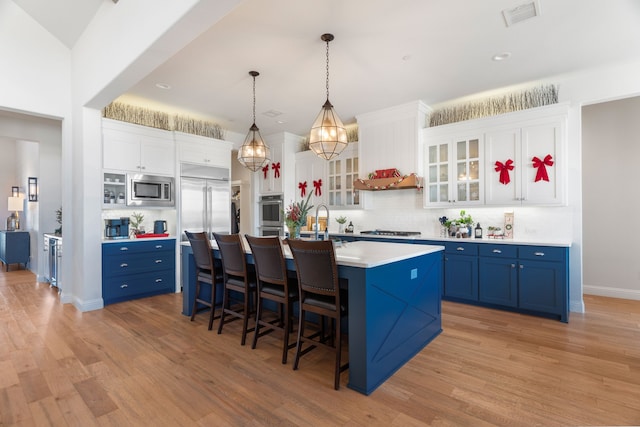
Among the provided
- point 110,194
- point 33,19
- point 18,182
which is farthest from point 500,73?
point 18,182

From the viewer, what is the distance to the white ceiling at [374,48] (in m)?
2.78

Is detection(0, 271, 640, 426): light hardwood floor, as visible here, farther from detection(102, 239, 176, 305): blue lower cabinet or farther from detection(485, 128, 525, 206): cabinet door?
detection(485, 128, 525, 206): cabinet door

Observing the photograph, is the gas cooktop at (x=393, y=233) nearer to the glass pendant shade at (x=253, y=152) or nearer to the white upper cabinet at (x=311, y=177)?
the white upper cabinet at (x=311, y=177)

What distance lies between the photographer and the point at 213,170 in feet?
19.3

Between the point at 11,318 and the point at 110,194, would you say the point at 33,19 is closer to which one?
the point at 110,194

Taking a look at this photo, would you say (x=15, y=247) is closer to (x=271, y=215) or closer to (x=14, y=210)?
(x=14, y=210)

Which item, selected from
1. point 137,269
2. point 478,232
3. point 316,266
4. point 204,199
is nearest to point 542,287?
point 478,232

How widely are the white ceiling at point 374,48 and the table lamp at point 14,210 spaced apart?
5.10 m

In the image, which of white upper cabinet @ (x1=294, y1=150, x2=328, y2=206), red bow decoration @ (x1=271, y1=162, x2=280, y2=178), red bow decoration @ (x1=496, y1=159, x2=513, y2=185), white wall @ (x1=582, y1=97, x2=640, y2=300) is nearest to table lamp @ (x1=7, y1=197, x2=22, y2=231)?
red bow decoration @ (x1=271, y1=162, x2=280, y2=178)

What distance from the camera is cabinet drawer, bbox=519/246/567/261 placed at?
3736mm

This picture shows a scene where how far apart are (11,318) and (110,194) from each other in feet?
6.00

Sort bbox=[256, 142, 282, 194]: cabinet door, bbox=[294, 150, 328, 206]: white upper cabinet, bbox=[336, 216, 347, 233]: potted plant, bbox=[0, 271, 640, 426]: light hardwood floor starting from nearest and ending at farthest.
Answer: bbox=[0, 271, 640, 426]: light hardwood floor, bbox=[336, 216, 347, 233]: potted plant, bbox=[294, 150, 328, 206]: white upper cabinet, bbox=[256, 142, 282, 194]: cabinet door

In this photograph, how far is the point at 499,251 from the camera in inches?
163

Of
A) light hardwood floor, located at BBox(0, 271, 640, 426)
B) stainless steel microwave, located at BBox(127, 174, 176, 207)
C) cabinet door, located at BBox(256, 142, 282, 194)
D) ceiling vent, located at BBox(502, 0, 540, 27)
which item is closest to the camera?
light hardwood floor, located at BBox(0, 271, 640, 426)
